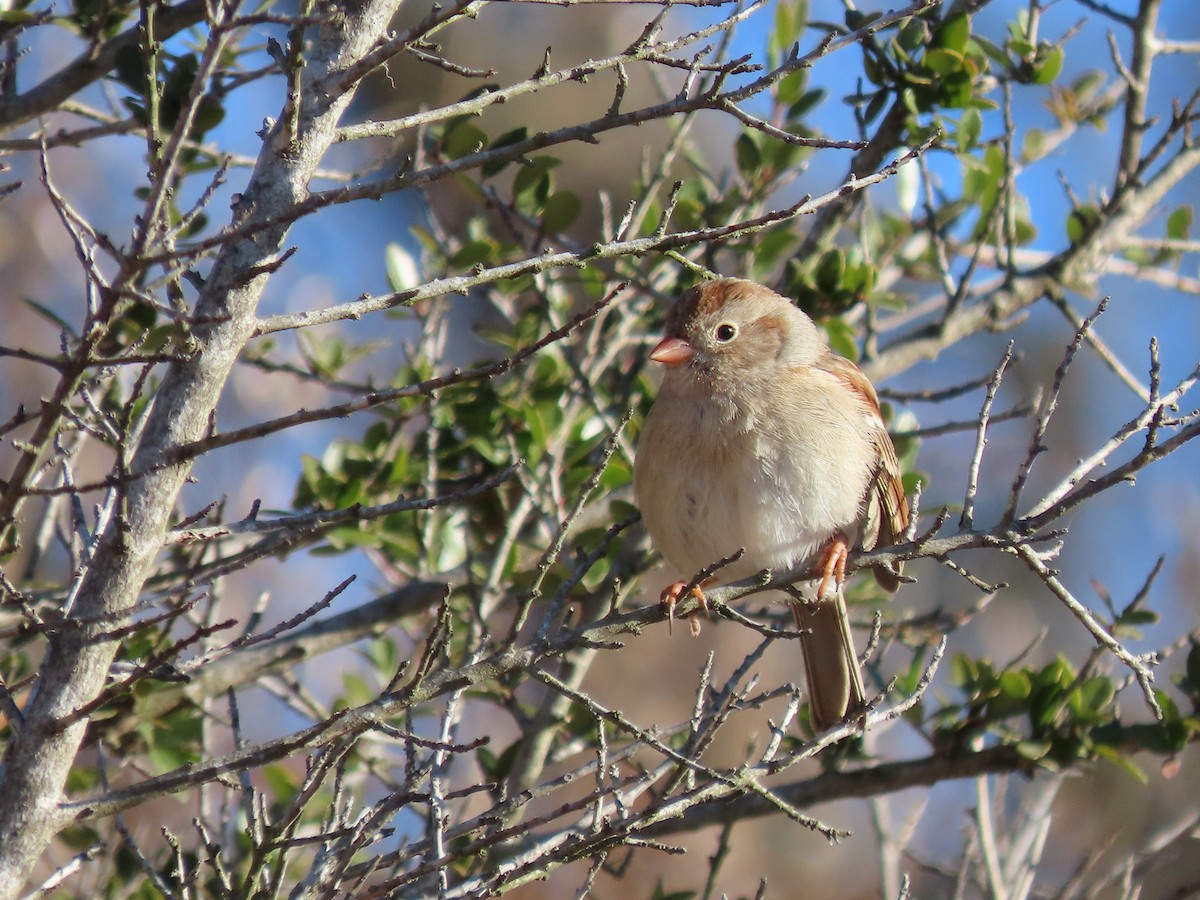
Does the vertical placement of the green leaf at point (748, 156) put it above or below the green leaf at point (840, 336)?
above

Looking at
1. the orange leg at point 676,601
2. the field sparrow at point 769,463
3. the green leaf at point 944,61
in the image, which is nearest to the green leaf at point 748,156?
the field sparrow at point 769,463

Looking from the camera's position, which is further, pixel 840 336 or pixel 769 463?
pixel 840 336

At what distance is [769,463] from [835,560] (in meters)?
0.42

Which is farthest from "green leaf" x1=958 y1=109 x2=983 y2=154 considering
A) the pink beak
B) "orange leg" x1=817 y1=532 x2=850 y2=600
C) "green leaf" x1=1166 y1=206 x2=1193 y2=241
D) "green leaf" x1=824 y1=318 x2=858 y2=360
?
"orange leg" x1=817 y1=532 x2=850 y2=600

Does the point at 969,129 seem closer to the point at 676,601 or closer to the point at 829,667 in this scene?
the point at 829,667

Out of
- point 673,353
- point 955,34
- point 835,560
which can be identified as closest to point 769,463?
point 835,560

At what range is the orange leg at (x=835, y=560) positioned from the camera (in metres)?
3.77

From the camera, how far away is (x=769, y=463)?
418cm

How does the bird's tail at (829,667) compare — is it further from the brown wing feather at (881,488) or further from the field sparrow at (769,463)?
the brown wing feather at (881,488)

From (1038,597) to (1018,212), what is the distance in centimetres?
607

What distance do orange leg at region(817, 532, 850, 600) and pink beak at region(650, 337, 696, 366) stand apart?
830mm

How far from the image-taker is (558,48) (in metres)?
11.6

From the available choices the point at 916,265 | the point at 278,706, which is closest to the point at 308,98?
the point at 916,265

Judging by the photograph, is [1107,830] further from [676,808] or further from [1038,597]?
[676,808]
